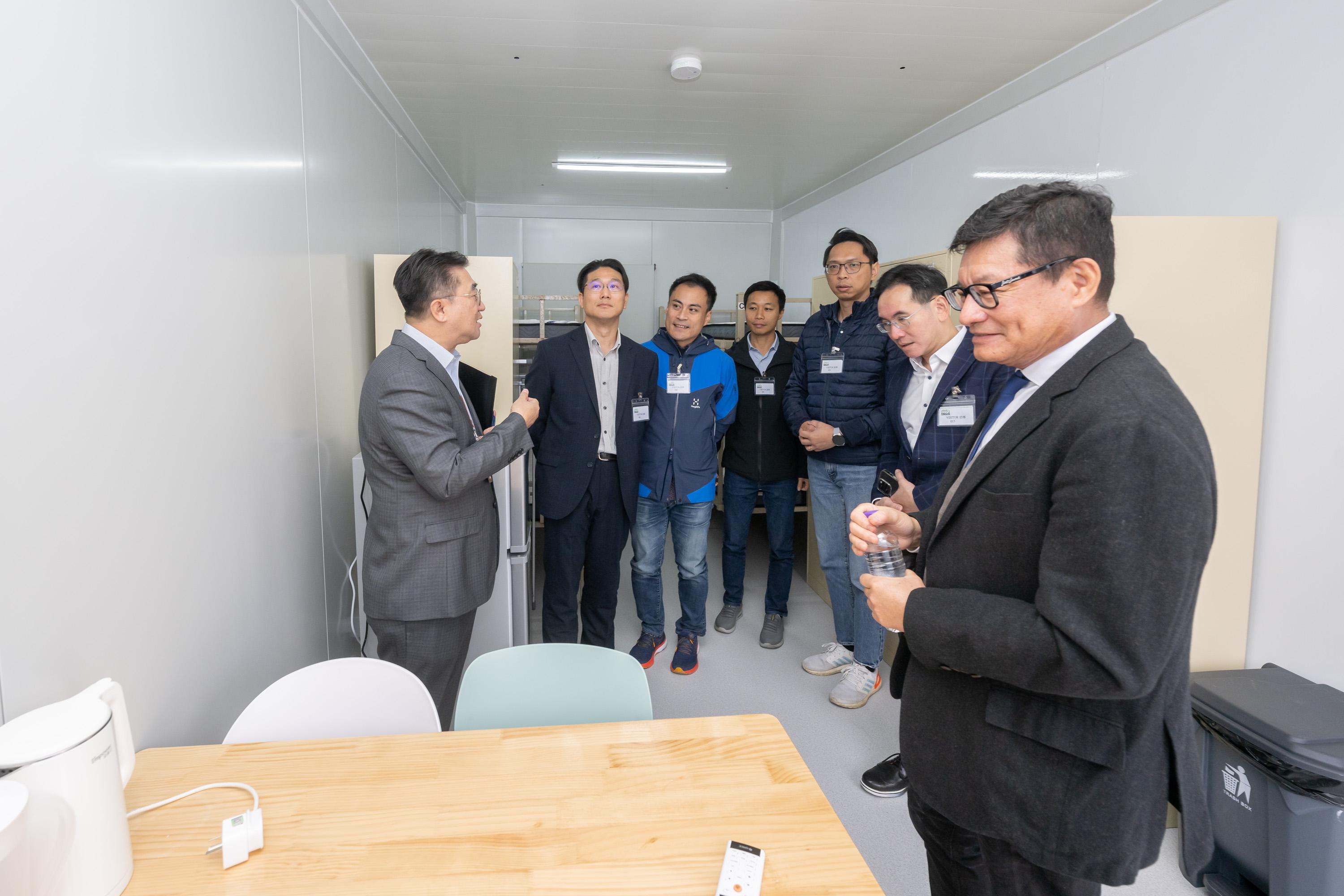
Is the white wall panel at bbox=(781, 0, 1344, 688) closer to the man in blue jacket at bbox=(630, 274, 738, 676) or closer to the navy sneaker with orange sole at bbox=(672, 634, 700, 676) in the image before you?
the man in blue jacket at bbox=(630, 274, 738, 676)

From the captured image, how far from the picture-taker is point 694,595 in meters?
3.45

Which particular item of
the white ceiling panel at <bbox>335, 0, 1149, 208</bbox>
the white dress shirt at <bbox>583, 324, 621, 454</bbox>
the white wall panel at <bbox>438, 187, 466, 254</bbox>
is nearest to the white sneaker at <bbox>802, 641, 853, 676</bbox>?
the white dress shirt at <bbox>583, 324, 621, 454</bbox>

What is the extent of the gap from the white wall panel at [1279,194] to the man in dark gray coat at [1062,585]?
162 centimetres

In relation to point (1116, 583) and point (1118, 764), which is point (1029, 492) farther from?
point (1118, 764)

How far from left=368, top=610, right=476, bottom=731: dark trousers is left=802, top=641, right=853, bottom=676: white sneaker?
177 centimetres

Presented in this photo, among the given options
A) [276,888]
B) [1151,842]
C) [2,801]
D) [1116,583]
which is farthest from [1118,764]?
[2,801]

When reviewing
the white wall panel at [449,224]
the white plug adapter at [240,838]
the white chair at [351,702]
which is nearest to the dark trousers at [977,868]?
the white chair at [351,702]

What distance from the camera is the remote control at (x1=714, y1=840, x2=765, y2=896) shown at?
961mm

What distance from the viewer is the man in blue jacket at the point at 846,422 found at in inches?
117

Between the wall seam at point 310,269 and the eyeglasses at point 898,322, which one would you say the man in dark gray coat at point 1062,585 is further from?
the wall seam at point 310,269

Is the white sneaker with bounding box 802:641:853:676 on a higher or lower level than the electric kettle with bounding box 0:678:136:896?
lower

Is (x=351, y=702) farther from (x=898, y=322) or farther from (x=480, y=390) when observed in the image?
(x=898, y=322)

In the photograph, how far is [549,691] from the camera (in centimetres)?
158

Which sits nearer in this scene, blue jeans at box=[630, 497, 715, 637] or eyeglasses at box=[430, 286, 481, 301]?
eyeglasses at box=[430, 286, 481, 301]
